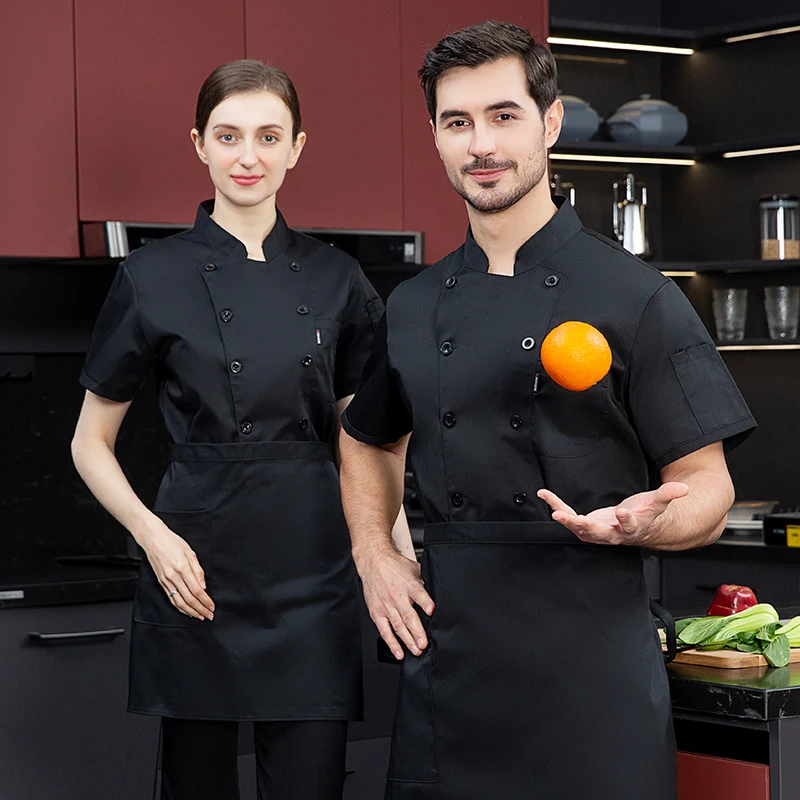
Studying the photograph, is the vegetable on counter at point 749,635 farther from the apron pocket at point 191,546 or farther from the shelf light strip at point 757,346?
the shelf light strip at point 757,346

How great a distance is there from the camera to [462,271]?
1.71m

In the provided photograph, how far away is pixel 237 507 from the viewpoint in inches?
83.5

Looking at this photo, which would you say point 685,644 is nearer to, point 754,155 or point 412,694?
point 412,694

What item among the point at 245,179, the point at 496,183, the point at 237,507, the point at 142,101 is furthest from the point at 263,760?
the point at 142,101

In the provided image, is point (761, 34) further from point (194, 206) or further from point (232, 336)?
point (232, 336)

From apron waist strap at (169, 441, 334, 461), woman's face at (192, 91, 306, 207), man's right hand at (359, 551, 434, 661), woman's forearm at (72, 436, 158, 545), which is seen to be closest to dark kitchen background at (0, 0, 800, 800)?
woman's forearm at (72, 436, 158, 545)

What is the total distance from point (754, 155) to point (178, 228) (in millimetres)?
1834

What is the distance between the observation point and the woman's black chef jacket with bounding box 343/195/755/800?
1535 mm

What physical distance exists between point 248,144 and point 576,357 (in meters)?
0.84

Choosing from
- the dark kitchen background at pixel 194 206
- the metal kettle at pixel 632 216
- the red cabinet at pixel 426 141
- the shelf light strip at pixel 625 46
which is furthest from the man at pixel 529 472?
the shelf light strip at pixel 625 46

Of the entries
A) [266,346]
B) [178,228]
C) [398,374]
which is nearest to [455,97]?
[398,374]

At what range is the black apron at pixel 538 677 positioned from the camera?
1528 millimetres

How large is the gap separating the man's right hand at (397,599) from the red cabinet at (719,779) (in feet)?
1.09

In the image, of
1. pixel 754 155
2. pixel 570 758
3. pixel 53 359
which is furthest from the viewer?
pixel 754 155
